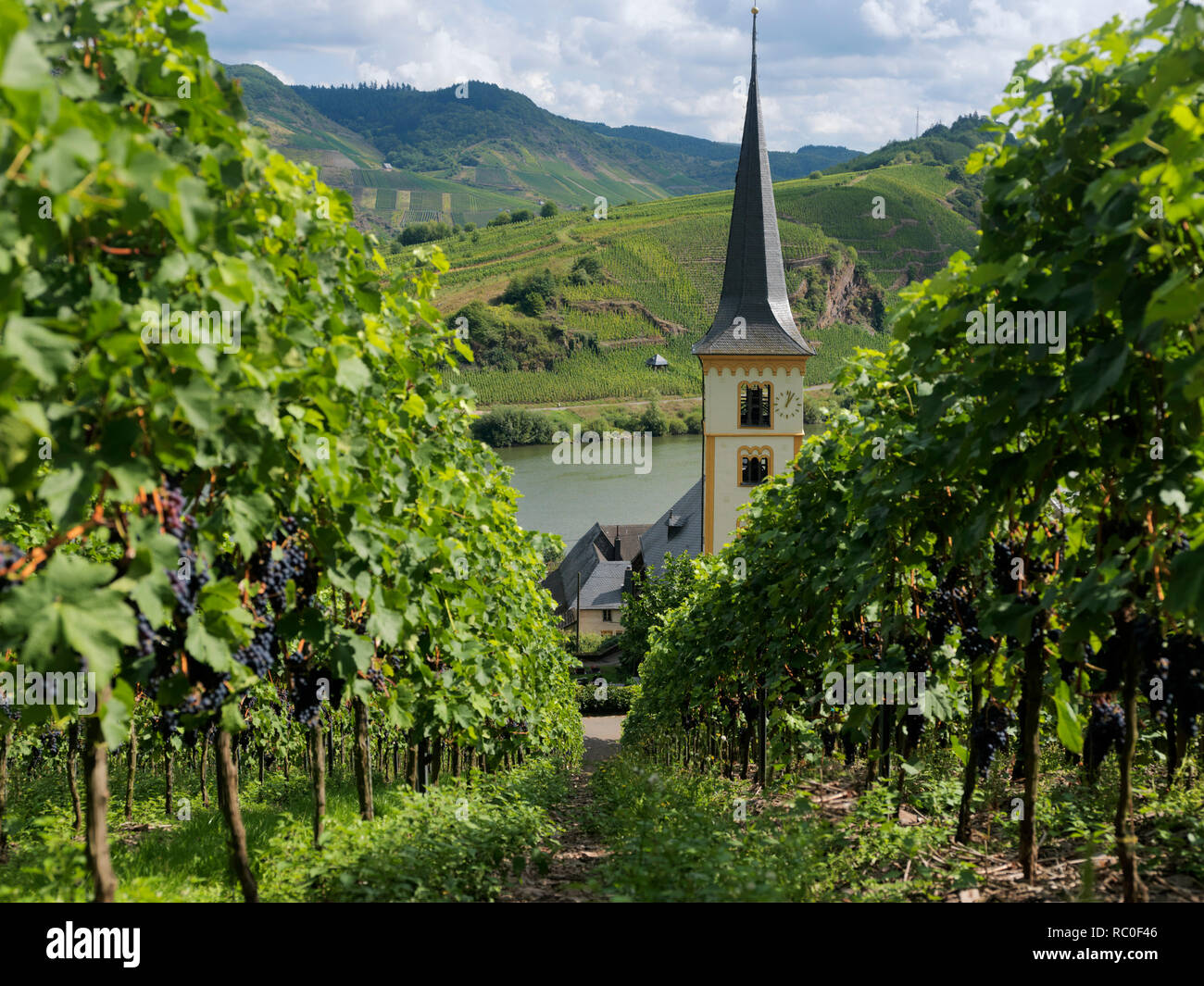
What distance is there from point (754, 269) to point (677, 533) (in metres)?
19.8

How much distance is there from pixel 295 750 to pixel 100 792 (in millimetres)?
16267

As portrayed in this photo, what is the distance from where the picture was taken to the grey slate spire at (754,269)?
3991 cm

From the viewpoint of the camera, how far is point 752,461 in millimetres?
41312

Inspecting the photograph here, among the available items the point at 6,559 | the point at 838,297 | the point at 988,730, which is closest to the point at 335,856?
the point at 6,559

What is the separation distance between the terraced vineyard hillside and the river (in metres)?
8.17

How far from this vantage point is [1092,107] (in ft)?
9.61

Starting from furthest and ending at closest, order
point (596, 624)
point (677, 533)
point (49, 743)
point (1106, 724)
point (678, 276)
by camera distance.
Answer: point (678, 276)
point (596, 624)
point (677, 533)
point (49, 743)
point (1106, 724)

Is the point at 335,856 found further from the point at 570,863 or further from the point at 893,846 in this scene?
the point at 893,846

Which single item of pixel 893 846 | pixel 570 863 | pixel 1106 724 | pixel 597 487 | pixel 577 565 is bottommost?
pixel 577 565

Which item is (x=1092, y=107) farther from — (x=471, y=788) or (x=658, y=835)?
(x=471, y=788)

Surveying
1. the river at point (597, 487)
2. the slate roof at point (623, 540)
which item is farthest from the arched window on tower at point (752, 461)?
the river at point (597, 487)

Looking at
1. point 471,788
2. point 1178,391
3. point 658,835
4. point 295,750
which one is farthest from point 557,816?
point 295,750
